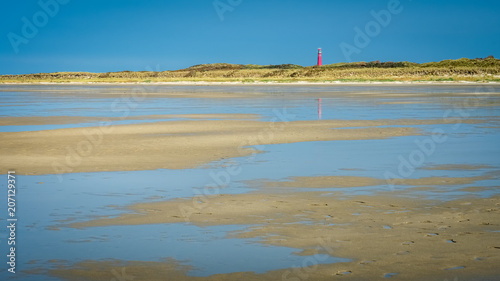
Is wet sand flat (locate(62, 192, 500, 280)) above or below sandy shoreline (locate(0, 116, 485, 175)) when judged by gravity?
below

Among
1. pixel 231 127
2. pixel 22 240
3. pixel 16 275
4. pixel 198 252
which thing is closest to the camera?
pixel 16 275

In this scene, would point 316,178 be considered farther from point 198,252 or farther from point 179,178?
point 198,252

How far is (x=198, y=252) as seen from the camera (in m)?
6.11

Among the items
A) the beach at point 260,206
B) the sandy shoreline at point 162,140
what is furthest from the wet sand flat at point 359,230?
the sandy shoreline at point 162,140

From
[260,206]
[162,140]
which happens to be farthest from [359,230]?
[162,140]

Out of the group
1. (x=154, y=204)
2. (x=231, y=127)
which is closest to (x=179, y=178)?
(x=154, y=204)

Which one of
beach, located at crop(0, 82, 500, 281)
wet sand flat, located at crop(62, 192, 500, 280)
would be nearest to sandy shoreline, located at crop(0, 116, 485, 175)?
beach, located at crop(0, 82, 500, 281)

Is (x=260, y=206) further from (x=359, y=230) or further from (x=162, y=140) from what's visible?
(x=162, y=140)

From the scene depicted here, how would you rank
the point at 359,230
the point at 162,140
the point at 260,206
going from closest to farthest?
the point at 359,230
the point at 260,206
the point at 162,140

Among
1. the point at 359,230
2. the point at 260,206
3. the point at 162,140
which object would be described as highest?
the point at 162,140

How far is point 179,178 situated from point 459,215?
176 inches

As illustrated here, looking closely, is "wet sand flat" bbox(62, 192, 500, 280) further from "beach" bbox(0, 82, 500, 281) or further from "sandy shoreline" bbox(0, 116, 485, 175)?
"sandy shoreline" bbox(0, 116, 485, 175)

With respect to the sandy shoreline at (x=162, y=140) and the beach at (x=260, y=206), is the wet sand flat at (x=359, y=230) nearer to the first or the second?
the beach at (x=260, y=206)

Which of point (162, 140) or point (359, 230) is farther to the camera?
point (162, 140)
